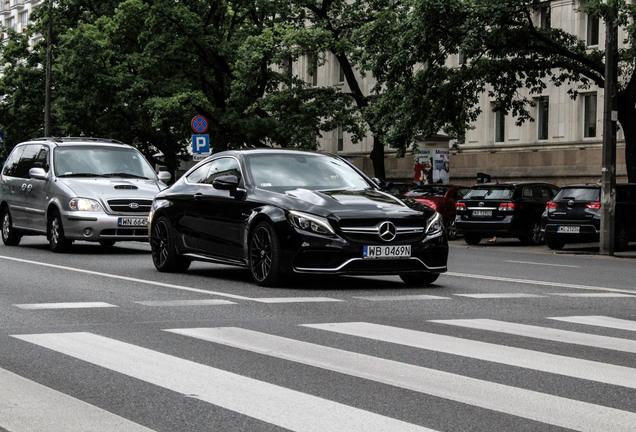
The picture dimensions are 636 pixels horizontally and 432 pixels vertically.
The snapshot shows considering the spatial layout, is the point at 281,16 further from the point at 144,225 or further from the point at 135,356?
the point at 135,356

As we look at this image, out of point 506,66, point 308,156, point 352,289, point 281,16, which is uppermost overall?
point 281,16

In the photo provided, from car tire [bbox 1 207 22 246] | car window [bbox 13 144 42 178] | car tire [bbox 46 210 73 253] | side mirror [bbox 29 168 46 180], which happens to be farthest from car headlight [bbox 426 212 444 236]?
car tire [bbox 1 207 22 246]

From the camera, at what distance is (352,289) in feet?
38.8

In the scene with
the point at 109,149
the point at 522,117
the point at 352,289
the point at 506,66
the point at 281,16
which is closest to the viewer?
the point at 352,289

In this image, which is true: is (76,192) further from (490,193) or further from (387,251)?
(490,193)

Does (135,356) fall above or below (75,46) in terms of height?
below

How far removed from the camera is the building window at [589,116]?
4291 cm

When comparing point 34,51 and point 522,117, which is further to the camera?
point 34,51

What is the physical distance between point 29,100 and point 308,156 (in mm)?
42063

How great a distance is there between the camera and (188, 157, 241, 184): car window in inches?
517

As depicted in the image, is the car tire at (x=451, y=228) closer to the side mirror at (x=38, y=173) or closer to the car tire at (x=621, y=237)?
the car tire at (x=621, y=237)

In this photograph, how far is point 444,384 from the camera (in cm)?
615

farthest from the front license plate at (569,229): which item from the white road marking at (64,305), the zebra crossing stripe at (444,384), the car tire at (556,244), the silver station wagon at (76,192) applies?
the zebra crossing stripe at (444,384)

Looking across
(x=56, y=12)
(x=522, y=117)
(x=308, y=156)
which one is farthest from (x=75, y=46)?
(x=308, y=156)
